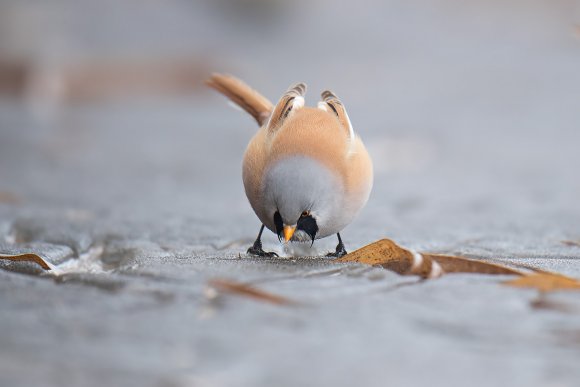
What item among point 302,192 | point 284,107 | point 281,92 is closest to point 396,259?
point 302,192

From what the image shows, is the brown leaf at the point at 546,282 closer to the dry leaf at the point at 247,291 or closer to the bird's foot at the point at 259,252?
the dry leaf at the point at 247,291

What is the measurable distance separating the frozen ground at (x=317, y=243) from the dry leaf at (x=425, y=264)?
8 cm

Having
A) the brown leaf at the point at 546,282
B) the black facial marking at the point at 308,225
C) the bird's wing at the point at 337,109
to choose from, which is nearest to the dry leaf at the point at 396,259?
the black facial marking at the point at 308,225

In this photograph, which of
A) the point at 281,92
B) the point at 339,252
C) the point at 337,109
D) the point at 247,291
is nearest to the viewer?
the point at 247,291

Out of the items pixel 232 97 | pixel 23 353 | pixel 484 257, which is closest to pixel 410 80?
pixel 232 97

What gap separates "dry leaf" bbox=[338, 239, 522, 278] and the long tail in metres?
1.53

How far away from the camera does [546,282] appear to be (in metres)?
2.89

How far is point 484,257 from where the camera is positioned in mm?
3736

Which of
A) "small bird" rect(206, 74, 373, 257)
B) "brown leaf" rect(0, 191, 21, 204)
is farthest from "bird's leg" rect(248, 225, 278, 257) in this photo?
"brown leaf" rect(0, 191, 21, 204)

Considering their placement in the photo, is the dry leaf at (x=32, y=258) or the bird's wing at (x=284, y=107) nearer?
the dry leaf at (x=32, y=258)

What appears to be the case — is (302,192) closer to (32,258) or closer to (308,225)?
(308,225)

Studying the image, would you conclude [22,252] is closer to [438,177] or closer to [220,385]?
[220,385]

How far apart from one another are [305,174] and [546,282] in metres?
1.04

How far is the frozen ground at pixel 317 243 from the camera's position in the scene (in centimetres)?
215
